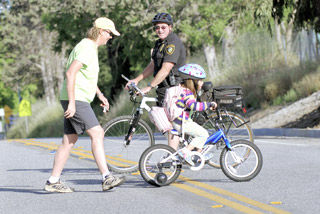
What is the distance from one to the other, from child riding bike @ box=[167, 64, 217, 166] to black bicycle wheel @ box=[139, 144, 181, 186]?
15cm

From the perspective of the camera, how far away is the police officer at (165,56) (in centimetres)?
818

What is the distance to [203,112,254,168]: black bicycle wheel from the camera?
8.57 m

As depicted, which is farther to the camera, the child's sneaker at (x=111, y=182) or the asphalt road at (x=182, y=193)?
the child's sneaker at (x=111, y=182)

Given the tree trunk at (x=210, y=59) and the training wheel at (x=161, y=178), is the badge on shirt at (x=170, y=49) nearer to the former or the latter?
the training wheel at (x=161, y=178)

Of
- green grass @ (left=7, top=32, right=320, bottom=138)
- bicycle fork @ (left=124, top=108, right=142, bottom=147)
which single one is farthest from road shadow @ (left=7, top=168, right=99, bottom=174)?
green grass @ (left=7, top=32, right=320, bottom=138)

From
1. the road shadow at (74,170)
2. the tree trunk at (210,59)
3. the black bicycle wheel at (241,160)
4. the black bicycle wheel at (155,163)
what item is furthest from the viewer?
the tree trunk at (210,59)

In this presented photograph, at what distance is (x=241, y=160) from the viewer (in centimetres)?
766

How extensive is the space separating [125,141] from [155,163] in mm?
1335

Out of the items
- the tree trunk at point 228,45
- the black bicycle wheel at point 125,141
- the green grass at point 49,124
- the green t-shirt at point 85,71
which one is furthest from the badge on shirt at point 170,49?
the green grass at point 49,124

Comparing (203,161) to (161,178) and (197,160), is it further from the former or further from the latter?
(161,178)

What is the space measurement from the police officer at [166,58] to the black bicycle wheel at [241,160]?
734mm

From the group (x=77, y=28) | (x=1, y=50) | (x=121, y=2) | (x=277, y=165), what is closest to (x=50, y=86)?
(x=1, y=50)

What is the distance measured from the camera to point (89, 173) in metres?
9.25

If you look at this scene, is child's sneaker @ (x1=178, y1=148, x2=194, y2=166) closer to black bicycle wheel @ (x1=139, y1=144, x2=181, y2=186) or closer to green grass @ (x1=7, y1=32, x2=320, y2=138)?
black bicycle wheel @ (x1=139, y1=144, x2=181, y2=186)
